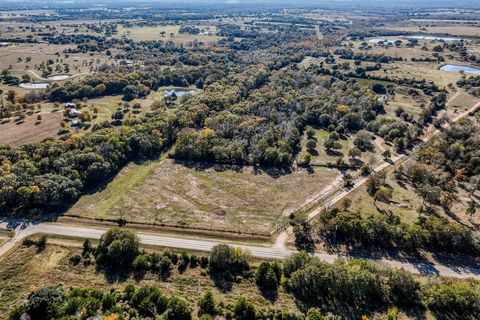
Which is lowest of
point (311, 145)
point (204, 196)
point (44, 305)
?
point (204, 196)

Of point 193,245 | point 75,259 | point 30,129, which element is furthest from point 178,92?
point 75,259

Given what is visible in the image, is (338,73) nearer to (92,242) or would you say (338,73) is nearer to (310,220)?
(310,220)

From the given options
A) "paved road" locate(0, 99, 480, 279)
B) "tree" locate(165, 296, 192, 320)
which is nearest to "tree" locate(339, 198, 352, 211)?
"paved road" locate(0, 99, 480, 279)

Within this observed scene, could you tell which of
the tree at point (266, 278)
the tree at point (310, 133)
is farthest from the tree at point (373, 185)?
the tree at point (266, 278)

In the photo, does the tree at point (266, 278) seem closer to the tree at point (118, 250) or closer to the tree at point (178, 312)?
the tree at point (178, 312)

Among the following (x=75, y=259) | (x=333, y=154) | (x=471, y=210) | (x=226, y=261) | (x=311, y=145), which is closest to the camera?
(x=226, y=261)

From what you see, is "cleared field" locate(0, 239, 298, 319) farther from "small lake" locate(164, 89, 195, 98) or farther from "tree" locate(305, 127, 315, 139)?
"small lake" locate(164, 89, 195, 98)

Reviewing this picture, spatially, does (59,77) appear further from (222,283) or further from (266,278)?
(266,278)
